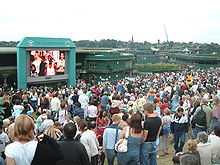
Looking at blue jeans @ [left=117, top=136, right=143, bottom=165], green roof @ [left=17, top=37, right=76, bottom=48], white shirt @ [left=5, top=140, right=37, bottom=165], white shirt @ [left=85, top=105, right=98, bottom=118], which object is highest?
green roof @ [left=17, top=37, right=76, bottom=48]

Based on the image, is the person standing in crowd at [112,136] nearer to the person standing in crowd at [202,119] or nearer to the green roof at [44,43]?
the person standing in crowd at [202,119]

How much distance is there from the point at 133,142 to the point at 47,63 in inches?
1203

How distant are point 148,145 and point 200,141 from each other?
1.86m

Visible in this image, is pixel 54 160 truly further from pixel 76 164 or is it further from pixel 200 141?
Answer: pixel 200 141

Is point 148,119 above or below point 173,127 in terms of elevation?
above

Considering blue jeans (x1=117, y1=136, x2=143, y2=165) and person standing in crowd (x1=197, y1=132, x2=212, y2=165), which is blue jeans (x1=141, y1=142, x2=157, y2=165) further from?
person standing in crowd (x1=197, y1=132, x2=212, y2=165)

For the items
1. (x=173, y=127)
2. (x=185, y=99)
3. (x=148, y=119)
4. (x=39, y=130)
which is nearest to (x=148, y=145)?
(x=148, y=119)

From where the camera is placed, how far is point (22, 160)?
5.02 meters

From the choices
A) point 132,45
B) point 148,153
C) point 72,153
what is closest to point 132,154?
point 148,153

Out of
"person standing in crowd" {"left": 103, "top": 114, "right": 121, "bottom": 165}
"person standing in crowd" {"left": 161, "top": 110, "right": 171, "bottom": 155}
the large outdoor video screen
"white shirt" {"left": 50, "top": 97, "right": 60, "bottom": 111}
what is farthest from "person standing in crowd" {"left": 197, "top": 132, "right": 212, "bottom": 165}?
the large outdoor video screen

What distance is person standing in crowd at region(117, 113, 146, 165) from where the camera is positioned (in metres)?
8.43

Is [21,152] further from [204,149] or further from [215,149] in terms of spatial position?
[215,149]

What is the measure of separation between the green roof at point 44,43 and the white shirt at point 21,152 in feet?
103

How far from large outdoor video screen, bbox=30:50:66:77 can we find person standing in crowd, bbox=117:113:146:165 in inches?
1118
